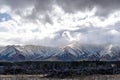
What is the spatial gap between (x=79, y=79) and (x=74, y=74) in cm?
2641

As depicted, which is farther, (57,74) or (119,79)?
(57,74)

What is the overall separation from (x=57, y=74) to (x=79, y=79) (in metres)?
30.4

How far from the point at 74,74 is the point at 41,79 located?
31.1 meters

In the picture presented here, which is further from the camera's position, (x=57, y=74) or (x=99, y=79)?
(x=57, y=74)

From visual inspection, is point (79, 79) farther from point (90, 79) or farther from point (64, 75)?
point (64, 75)

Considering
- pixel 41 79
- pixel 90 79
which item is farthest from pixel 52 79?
pixel 90 79

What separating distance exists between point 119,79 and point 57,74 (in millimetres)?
46487

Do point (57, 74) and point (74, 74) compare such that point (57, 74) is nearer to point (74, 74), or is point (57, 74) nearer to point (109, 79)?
point (74, 74)

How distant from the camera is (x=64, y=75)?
190875mm

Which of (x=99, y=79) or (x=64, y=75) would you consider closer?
(x=99, y=79)

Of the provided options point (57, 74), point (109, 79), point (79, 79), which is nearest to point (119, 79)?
point (109, 79)

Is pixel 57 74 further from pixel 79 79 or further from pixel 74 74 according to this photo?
pixel 79 79

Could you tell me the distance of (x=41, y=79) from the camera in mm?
170000

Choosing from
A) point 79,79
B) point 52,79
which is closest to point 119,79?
point 79,79
